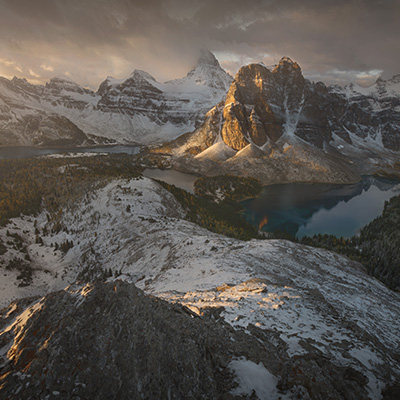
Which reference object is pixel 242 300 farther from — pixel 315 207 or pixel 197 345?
pixel 315 207

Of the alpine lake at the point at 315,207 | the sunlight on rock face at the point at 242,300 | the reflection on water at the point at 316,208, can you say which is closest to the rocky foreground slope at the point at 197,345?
the sunlight on rock face at the point at 242,300

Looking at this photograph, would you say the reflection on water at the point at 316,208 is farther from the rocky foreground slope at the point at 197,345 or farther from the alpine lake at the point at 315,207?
the rocky foreground slope at the point at 197,345

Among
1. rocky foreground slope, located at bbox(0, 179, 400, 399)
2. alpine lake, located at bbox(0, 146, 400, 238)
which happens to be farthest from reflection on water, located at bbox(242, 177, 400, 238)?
rocky foreground slope, located at bbox(0, 179, 400, 399)

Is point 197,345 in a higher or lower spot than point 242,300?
higher

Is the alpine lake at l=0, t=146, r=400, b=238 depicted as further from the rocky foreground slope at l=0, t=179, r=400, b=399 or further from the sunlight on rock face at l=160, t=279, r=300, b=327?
the rocky foreground slope at l=0, t=179, r=400, b=399

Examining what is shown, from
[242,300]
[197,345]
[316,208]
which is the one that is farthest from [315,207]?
[197,345]

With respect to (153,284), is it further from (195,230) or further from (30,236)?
(30,236)

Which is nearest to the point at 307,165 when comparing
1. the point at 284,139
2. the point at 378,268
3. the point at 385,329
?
the point at 284,139

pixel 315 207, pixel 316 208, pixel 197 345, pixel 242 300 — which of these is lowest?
pixel 316 208
